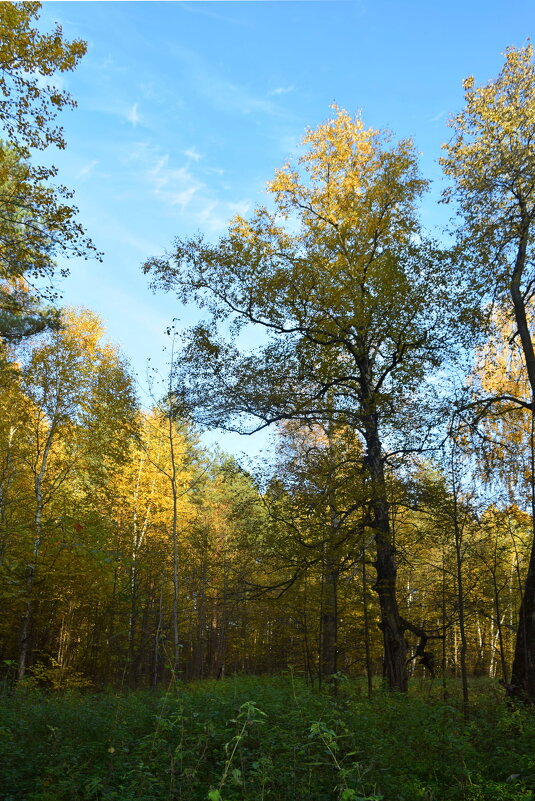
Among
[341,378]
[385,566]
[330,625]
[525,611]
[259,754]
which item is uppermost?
[341,378]

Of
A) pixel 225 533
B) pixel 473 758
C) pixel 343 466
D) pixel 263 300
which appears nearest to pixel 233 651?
pixel 225 533

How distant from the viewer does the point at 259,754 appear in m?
5.17

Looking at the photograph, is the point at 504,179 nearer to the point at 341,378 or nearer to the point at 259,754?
the point at 341,378

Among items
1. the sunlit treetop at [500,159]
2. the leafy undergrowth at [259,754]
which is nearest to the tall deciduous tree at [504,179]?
the sunlit treetop at [500,159]

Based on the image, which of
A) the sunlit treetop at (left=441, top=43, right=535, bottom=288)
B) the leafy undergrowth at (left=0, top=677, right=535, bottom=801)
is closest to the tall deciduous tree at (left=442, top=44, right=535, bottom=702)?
the sunlit treetop at (left=441, top=43, right=535, bottom=288)

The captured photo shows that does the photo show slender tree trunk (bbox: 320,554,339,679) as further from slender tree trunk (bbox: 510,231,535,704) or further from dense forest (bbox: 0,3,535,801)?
slender tree trunk (bbox: 510,231,535,704)

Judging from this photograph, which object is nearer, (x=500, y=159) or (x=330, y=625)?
(x=500, y=159)

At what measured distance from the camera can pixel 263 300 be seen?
41.0 feet

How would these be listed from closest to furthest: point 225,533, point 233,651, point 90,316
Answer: point 90,316 < point 225,533 < point 233,651

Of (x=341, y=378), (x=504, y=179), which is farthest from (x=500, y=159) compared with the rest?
(x=341, y=378)

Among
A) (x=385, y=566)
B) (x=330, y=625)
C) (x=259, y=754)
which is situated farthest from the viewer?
(x=330, y=625)

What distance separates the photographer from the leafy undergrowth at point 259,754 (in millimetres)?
4285

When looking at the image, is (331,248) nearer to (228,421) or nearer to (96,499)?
(228,421)

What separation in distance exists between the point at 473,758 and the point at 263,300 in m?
9.69
